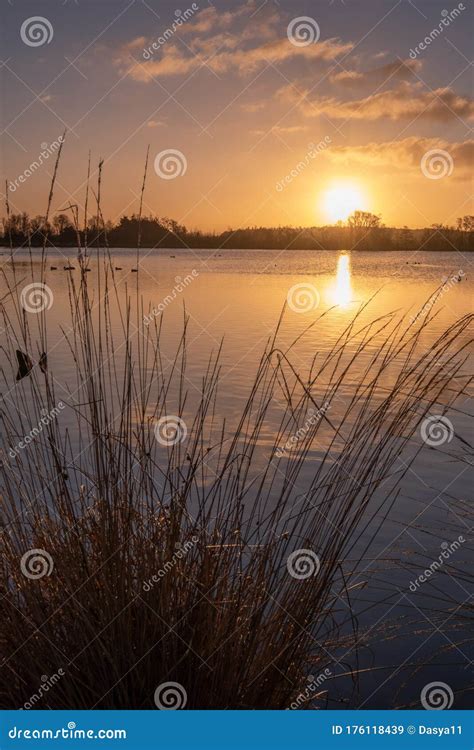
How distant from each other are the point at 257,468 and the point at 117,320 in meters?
11.3

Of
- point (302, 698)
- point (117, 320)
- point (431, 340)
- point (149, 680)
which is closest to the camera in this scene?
point (149, 680)

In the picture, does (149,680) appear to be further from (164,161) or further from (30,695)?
(164,161)

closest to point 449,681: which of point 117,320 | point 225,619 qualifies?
point 225,619

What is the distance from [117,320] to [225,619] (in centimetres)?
1491

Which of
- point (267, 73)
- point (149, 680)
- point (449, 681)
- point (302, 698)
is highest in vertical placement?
point (267, 73)

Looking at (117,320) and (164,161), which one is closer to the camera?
(164,161)

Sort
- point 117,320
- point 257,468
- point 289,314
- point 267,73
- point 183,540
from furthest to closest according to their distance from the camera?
1. point 289,314
2. point 117,320
3. point 257,468
4. point 267,73
5. point 183,540

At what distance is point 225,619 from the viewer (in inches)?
95.3

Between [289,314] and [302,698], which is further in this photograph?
[289,314]

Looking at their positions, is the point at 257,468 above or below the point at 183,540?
below

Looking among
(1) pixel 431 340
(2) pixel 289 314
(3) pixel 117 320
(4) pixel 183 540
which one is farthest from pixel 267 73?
(2) pixel 289 314

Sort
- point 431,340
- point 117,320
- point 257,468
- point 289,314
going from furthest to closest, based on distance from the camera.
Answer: point 289,314
point 117,320
point 431,340
point 257,468

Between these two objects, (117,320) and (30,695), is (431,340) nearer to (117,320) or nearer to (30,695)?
(117,320)

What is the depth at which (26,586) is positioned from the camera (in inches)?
94.1
